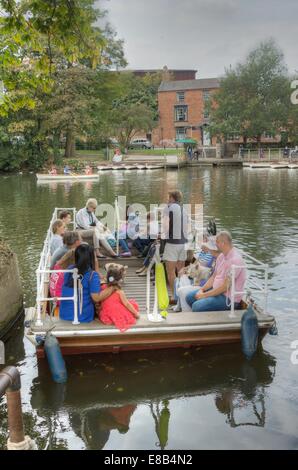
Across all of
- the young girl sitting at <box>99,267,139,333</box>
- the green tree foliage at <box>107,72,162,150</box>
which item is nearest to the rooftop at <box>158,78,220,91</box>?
the green tree foliage at <box>107,72,162,150</box>

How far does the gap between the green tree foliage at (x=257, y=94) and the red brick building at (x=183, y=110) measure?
1989cm

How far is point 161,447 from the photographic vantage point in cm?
649

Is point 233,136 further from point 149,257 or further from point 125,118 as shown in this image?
point 149,257

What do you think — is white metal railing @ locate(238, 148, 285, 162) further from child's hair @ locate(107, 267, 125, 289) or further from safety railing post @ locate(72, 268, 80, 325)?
safety railing post @ locate(72, 268, 80, 325)

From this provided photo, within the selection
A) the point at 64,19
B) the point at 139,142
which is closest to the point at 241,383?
the point at 64,19

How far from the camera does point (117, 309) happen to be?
326 inches

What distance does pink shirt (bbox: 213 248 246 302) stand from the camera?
8469mm

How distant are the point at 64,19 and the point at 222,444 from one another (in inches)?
279

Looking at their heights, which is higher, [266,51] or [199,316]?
[266,51]

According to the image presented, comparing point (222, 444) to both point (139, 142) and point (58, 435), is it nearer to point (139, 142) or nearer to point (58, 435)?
point (58, 435)

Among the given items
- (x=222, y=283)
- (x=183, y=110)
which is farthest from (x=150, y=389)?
(x=183, y=110)

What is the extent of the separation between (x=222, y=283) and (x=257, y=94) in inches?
2520

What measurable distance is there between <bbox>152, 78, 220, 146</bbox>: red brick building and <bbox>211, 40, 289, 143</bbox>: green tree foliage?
19.9 meters
